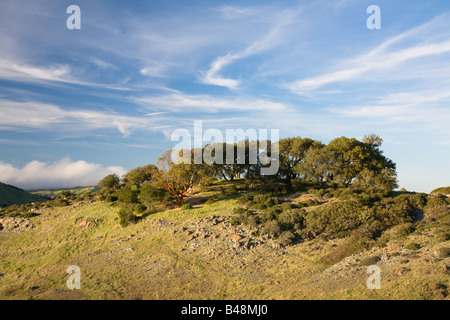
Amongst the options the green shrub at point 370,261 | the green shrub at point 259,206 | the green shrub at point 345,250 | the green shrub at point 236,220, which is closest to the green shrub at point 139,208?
the green shrub at point 236,220

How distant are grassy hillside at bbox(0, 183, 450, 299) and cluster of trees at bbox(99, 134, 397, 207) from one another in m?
6.23

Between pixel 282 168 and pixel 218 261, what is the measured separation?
3627cm

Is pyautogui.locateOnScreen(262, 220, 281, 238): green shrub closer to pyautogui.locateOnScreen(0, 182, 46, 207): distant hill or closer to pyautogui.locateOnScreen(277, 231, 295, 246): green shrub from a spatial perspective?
pyautogui.locateOnScreen(277, 231, 295, 246): green shrub

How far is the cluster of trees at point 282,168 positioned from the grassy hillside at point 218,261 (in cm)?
623

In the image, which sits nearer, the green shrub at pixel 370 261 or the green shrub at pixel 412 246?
the green shrub at pixel 370 261

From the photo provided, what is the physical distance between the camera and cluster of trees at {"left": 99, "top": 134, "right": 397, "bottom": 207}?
40.6 metres

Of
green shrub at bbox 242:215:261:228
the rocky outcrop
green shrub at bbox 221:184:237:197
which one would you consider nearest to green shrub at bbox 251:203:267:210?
green shrub at bbox 242:215:261:228

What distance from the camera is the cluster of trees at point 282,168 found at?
133ft

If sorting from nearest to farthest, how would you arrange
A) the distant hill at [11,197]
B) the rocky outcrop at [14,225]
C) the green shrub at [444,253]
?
the green shrub at [444,253] < the rocky outcrop at [14,225] < the distant hill at [11,197]

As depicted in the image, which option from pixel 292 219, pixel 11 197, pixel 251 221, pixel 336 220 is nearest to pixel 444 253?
pixel 336 220

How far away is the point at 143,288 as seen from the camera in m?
20.5

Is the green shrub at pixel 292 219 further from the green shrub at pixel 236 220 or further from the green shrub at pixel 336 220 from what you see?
the green shrub at pixel 236 220
